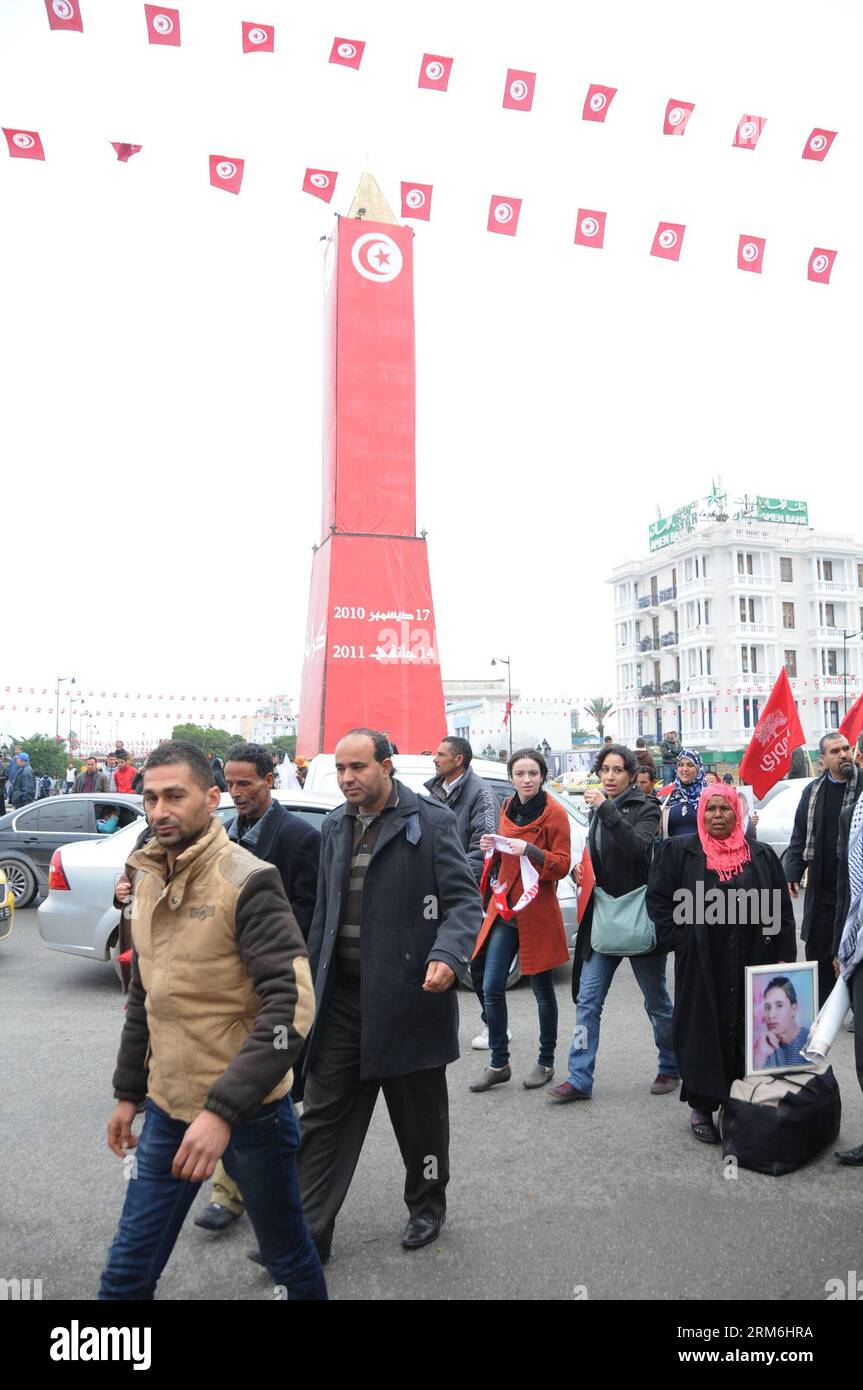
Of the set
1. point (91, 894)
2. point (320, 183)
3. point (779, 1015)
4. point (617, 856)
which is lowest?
point (779, 1015)

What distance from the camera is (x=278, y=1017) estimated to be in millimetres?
2387

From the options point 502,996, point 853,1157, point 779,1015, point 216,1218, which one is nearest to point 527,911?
point 502,996

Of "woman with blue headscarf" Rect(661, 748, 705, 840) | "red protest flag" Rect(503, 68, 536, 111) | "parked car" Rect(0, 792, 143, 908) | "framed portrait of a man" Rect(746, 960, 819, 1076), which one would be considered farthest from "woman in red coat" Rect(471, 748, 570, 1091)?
"red protest flag" Rect(503, 68, 536, 111)

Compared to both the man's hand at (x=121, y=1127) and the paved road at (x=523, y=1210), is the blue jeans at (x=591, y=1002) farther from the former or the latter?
the man's hand at (x=121, y=1127)

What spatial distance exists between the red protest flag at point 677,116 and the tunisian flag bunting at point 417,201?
14.0ft

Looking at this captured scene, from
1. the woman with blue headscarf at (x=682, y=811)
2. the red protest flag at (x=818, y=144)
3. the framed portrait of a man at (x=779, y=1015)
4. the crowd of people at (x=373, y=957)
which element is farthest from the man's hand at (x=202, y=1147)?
the red protest flag at (x=818, y=144)

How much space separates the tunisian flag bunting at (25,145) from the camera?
10.2m

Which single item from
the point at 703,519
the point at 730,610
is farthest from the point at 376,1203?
the point at 703,519

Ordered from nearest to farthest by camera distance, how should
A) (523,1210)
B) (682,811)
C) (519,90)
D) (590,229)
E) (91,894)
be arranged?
(523,1210)
(682,811)
(91,894)
(519,90)
(590,229)

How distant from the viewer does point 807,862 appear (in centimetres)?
679

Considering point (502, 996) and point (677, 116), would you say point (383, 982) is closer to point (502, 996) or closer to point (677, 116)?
point (502, 996)

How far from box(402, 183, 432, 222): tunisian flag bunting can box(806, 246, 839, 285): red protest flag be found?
17.2 ft

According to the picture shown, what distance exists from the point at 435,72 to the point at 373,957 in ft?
33.1
